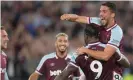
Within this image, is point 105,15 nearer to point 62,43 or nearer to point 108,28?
point 108,28

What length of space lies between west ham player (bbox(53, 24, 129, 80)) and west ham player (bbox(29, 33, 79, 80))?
1931 mm

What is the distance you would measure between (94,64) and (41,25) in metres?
7.38

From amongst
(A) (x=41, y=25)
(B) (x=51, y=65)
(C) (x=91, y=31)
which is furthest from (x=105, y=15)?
(A) (x=41, y=25)

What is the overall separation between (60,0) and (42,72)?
6167mm

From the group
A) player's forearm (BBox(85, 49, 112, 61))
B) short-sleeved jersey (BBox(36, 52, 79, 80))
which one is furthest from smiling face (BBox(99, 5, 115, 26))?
short-sleeved jersey (BBox(36, 52, 79, 80))

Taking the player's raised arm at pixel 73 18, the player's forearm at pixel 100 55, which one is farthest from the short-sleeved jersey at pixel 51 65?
the player's forearm at pixel 100 55

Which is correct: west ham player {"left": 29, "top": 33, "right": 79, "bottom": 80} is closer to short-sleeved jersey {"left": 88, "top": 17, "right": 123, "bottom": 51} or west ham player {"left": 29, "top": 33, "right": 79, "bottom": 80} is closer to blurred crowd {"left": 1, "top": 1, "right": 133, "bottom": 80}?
short-sleeved jersey {"left": 88, "top": 17, "right": 123, "bottom": 51}

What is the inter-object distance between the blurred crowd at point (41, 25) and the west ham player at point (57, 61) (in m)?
2.93

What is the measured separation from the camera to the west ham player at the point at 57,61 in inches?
404

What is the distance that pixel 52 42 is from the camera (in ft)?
48.3

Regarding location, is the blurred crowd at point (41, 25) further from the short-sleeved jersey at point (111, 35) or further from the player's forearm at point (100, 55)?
the player's forearm at point (100, 55)

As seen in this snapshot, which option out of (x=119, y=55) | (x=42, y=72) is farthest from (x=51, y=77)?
(x=119, y=55)

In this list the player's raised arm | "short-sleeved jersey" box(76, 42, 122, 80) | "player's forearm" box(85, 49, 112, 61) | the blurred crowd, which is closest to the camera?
"player's forearm" box(85, 49, 112, 61)

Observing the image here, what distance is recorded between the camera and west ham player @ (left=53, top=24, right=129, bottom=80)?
816 cm
